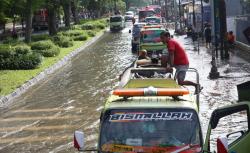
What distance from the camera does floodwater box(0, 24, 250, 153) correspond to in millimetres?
12508

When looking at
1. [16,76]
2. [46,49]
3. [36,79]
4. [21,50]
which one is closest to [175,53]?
[36,79]

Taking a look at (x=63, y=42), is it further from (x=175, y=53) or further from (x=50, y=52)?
(x=175, y=53)

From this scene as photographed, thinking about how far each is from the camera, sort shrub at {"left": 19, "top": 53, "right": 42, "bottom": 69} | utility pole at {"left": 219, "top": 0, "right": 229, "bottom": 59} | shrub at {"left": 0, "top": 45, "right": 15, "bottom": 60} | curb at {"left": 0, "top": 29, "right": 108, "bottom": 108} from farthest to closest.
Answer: shrub at {"left": 0, "top": 45, "right": 15, "bottom": 60} < utility pole at {"left": 219, "top": 0, "right": 229, "bottom": 59} < shrub at {"left": 19, "top": 53, "right": 42, "bottom": 69} < curb at {"left": 0, "top": 29, "right": 108, "bottom": 108}

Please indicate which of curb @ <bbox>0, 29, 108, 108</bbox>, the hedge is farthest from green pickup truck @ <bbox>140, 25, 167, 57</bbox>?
the hedge

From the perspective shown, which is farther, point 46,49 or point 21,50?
point 46,49

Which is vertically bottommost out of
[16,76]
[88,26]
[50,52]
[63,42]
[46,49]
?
[16,76]

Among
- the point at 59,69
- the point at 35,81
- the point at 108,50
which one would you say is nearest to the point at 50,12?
the point at 108,50

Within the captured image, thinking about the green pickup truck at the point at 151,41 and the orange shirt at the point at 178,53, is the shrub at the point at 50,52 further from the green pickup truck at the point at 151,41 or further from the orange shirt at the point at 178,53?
the orange shirt at the point at 178,53

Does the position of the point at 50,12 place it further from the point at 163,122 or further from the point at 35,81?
the point at 163,122

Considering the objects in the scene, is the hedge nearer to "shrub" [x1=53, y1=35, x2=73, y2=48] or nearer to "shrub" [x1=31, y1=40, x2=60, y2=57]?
"shrub" [x1=31, y1=40, x2=60, y2=57]

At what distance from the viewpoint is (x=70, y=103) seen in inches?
669

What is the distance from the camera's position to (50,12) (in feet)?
157

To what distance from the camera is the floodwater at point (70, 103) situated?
12.5 m

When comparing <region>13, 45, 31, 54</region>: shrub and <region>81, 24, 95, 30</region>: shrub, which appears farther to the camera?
<region>81, 24, 95, 30</region>: shrub
